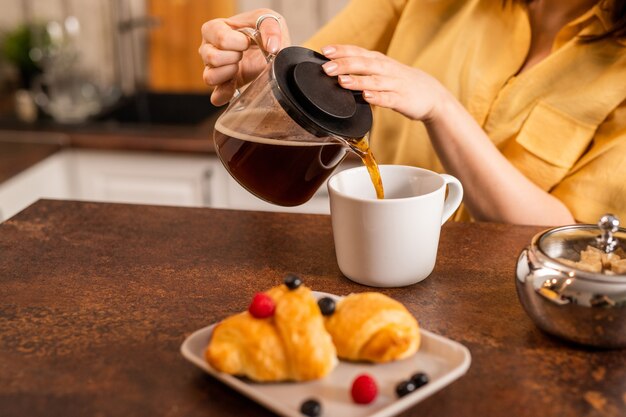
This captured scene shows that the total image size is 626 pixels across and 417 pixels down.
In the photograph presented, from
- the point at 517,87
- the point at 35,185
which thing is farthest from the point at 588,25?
the point at 35,185

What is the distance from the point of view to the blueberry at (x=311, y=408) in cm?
67

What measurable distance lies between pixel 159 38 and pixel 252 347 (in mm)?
2277

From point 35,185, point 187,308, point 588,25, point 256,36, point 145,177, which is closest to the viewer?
point 187,308

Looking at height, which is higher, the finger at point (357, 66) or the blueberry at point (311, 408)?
the finger at point (357, 66)

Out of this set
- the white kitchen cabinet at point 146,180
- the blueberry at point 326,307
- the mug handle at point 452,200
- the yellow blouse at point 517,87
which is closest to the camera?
the blueberry at point 326,307

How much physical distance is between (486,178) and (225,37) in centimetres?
49

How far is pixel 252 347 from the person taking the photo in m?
0.72

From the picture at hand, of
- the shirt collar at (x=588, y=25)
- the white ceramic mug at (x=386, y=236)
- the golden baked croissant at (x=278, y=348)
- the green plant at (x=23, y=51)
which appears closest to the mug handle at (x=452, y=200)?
the white ceramic mug at (x=386, y=236)

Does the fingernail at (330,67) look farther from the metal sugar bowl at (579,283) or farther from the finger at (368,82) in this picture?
the metal sugar bowl at (579,283)

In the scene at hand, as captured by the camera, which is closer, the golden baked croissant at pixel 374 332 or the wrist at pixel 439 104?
the golden baked croissant at pixel 374 332

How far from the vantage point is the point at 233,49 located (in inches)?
46.9

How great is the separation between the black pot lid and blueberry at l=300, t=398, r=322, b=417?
0.32m

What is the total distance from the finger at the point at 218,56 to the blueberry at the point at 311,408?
0.67 m

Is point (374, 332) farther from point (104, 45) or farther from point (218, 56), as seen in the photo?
point (104, 45)
